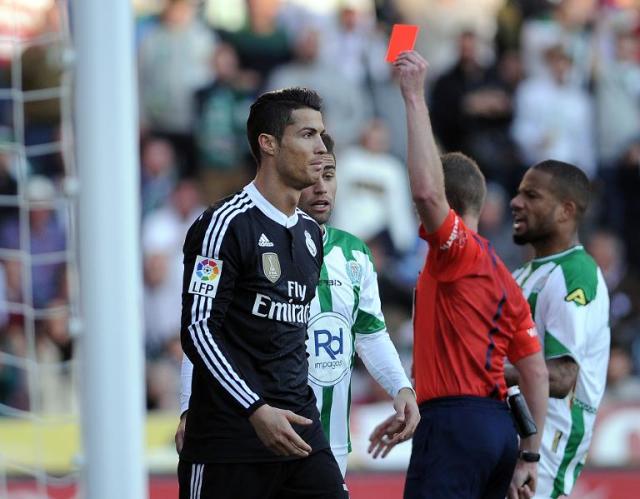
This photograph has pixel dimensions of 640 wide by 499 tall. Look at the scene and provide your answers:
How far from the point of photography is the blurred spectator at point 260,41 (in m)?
11.2

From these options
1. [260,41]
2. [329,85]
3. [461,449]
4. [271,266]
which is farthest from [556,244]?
[260,41]

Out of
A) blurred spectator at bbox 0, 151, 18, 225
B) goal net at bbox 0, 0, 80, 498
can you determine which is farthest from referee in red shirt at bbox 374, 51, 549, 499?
blurred spectator at bbox 0, 151, 18, 225

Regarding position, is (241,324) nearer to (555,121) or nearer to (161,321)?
(161,321)

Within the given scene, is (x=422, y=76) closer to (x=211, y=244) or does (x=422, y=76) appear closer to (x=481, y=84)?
(x=211, y=244)

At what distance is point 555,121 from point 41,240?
4491mm

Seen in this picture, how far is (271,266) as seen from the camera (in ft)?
15.5

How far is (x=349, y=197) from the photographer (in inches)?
427

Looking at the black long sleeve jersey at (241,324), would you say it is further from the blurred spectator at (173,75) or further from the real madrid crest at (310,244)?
the blurred spectator at (173,75)

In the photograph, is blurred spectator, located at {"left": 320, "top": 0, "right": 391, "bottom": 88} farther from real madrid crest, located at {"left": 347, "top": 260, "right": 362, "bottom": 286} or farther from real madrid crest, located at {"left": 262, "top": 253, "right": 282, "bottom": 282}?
real madrid crest, located at {"left": 262, "top": 253, "right": 282, "bottom": 282}

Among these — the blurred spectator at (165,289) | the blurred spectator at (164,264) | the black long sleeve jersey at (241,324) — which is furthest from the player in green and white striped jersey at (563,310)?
the blurred spectator at (164,264)

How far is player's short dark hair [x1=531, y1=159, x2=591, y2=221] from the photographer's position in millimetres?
5957

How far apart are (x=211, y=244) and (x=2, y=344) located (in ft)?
18.5

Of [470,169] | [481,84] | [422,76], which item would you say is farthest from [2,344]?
[422,76]

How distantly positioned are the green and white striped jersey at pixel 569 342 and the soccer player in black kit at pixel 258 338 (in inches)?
51.6
